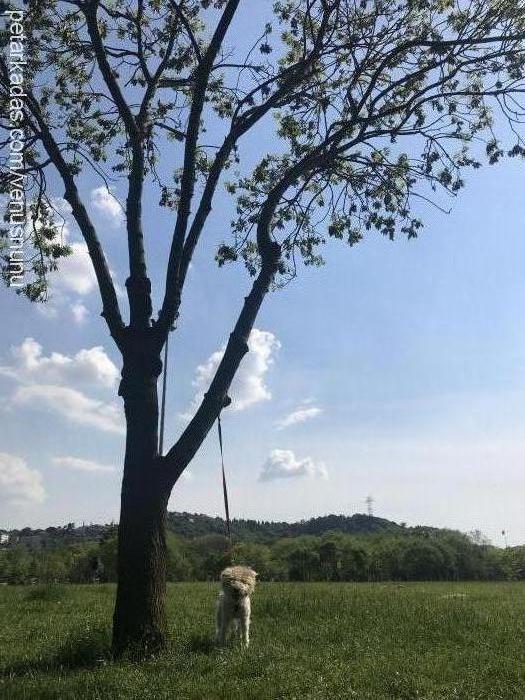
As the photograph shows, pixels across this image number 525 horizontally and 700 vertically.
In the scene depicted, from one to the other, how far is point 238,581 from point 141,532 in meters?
2.01

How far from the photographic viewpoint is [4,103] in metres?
13.6

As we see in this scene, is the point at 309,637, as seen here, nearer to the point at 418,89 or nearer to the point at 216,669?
the point at 216,669

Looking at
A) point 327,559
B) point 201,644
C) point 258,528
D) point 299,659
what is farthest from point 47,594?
point 258,528

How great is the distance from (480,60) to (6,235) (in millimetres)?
10781

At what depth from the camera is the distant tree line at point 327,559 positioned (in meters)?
65.2

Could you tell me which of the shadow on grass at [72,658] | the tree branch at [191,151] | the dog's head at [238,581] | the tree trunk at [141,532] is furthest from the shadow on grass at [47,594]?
the tree branch at [191,151]

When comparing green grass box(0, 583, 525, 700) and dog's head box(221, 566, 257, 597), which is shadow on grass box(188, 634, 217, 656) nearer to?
green grass box(0, 583, 525, 700)

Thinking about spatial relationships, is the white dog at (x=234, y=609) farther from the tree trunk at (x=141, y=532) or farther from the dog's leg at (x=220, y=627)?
the tree trunk at (x=141, y=532)

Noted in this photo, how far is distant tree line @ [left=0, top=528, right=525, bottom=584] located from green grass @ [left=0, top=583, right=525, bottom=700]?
5060cm

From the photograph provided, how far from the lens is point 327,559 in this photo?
8038 centimetres

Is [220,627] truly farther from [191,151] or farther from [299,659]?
[191,151]

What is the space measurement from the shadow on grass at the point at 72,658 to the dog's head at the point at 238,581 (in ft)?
6.76

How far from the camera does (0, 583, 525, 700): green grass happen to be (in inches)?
317

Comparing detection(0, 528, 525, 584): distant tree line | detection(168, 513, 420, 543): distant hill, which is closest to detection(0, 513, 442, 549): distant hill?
detection(168, 513, 420, 543): distant hill
